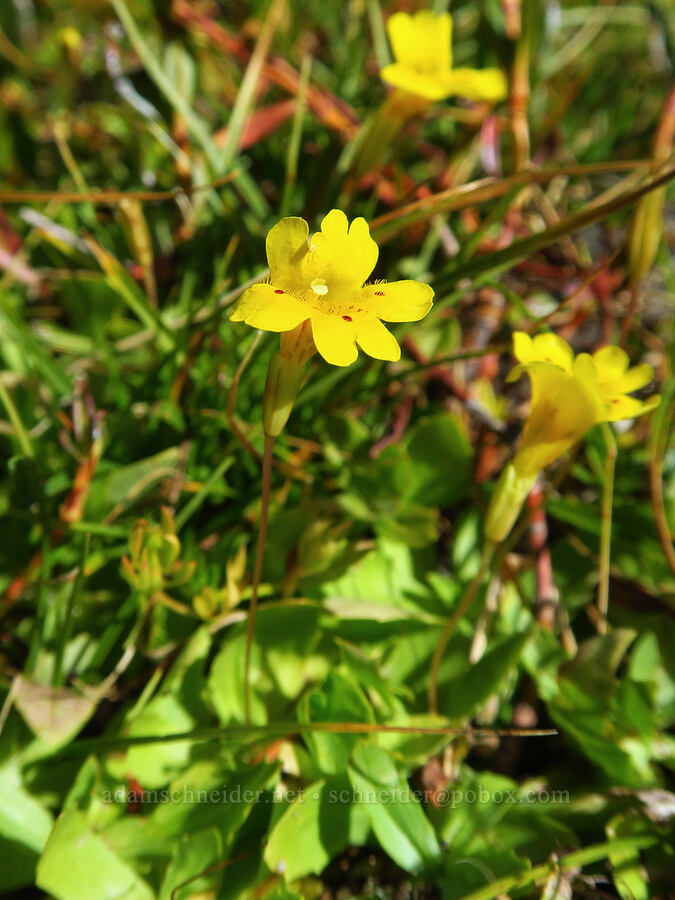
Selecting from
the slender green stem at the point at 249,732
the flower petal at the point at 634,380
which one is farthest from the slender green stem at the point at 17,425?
the flower petal at the point at 634,380

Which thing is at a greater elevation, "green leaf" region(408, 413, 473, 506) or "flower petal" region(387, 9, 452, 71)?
"flower petal" region(387, 9, 452, 71)

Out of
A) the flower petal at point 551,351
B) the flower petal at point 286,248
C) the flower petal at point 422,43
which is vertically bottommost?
the flower petal at point 551,351

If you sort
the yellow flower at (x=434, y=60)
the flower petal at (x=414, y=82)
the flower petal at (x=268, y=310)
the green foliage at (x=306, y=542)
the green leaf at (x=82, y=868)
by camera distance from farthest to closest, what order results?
the yellow flower at (x=434, y=60) → the flower petal at (x=414, y=82) → the green foliage at (x=306, y=542) → the green leaf at (x=82, y=868) → the flower petal at (x=268, y=310)

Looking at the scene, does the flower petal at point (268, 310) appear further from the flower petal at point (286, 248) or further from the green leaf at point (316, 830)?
the green leaf at point (316, 830)

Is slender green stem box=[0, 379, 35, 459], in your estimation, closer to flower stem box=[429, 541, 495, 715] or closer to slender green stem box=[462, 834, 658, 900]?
flower stem box=[429, 541, 495, 715]

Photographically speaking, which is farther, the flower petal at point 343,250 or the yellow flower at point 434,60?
the yellow flower at point 434,60

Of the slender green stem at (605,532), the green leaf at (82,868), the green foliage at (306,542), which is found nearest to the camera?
the green leaf at (82,868)

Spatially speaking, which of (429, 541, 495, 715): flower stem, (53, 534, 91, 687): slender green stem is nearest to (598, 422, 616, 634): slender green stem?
(429, 541, 495, 715): flower stem
